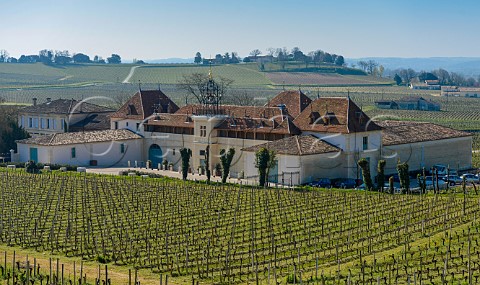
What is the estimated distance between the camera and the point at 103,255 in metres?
30.9

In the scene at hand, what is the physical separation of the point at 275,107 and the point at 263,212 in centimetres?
1982

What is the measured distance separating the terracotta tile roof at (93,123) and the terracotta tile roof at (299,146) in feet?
56.7

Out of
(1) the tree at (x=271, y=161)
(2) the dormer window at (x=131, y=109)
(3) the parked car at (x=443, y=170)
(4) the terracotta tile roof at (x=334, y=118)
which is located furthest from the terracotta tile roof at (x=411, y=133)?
(2) the dormer window at (x=131, y=109)

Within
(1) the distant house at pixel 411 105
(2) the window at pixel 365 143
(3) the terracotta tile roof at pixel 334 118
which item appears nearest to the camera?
(3) the terracotta tile roof at pixel 334 118

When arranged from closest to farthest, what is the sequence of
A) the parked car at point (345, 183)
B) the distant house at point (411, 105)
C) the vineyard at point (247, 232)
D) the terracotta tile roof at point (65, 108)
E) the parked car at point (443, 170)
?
the vineyard at point (247, 232), the parked car at point (345, 183), the parked car at point (443, 170), the terracotta tile roof at point (65, 108), the distant house at point (411, 105)

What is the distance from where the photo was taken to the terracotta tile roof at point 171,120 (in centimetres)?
6125

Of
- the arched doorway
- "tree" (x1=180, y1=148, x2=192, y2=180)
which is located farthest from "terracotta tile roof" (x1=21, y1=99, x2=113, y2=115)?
"tree" (x1=180, y1=148, x2=192, y2=180)

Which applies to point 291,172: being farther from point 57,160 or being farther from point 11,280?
point 11,280

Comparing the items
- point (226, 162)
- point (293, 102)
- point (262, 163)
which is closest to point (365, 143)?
point (293, 102)

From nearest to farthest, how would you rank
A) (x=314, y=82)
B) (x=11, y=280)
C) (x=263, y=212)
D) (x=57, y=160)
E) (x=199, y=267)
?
1. (x=11, y=280)
2. (x=199, y=267)
3. (x=263, y=212)
4. (x=57, y=160)
5. (x=314, y=82)

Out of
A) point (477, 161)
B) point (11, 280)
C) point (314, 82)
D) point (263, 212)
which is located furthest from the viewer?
point (314, 82)

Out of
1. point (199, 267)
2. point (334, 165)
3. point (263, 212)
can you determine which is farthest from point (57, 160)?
point (199, 267)

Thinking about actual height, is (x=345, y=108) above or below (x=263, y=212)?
above

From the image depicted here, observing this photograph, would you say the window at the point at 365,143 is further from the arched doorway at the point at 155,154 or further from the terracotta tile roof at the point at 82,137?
the terracotta tile roof at the point at 82,137
